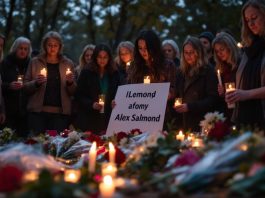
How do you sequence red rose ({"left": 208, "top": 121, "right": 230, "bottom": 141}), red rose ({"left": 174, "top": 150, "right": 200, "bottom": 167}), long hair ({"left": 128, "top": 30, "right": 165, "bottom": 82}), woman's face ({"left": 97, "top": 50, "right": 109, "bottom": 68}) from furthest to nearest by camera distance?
woman's face ({"left": 97, "top": 50, "right": 109, "bottom": 68}) → long hair ({"left": 128, "top": 30, "right": 165, "bottom": 82}) → red rose ({"left": 208, "top": 121, "right": 230, "bottom": 141}) → red rose ({"left": 174, "top": 150, "right": 200, "bottom": 167})

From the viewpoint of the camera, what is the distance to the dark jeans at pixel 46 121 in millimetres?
7312

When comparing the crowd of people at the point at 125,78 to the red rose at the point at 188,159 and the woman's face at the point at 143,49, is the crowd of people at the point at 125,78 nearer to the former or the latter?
the woman's face at the point at 143,49

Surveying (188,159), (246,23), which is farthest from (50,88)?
(188,159)

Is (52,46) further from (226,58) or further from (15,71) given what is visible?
(226,58)

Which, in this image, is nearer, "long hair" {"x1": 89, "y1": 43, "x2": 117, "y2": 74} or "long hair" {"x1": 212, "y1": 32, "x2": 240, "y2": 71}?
"long hair" {"x1": 212, "y1": 32, "x2": 240, "y2": 71}

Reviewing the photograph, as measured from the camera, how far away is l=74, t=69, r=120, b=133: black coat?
7.53m

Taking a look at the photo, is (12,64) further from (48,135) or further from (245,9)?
(245,9)

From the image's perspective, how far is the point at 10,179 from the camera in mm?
2490

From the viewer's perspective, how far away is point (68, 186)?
2.34m

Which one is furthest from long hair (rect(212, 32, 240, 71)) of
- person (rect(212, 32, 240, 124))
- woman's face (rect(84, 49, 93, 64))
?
woman's face (rect(84, 49, 93, 64))

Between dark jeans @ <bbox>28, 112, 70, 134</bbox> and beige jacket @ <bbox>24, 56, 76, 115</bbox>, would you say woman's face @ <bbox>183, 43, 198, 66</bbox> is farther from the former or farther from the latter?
dark jeans @ <bbox>28, 112, 70, 134</bbox>

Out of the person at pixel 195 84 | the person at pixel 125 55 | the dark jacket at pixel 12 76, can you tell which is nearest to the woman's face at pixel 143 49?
the person at pixel 195 84

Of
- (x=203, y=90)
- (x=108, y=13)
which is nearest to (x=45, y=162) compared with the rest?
(x=203, y=90)

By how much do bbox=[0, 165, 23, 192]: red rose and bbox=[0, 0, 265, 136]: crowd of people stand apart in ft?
9.00
